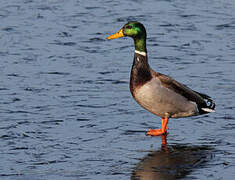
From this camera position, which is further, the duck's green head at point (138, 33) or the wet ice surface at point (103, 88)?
the duck's green head at point (138, 33)

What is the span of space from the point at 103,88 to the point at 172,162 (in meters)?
2.83

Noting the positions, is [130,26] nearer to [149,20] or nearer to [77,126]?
[77,126]

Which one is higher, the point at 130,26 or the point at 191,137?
the point at 130,26

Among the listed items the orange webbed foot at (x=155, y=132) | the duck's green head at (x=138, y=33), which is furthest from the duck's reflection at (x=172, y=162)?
the duck's green head at (x=138, y=33)

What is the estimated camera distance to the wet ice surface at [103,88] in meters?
6.46

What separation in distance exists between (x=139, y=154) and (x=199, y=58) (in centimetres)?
412

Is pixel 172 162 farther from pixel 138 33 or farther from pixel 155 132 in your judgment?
pixel 138 33

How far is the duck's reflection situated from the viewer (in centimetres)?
608

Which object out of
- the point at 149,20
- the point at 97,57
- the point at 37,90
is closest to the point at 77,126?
the point at 37,90

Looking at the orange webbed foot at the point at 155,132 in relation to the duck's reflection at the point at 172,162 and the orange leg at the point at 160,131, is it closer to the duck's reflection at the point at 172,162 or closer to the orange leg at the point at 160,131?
the orange leg at the point at 160,131

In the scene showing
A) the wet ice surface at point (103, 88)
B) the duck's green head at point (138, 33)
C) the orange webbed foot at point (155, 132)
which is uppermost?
the duck's green head at point (138, 33)

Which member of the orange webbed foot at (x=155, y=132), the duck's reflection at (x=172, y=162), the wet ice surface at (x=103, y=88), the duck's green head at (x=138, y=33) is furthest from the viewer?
the duck's green head at (x=138, y=33)

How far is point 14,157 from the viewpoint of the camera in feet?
21.4

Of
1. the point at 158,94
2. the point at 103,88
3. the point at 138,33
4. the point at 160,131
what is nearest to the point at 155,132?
the point at 160,131
